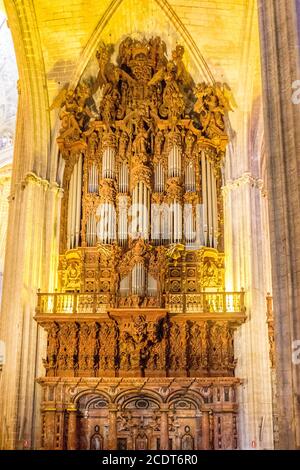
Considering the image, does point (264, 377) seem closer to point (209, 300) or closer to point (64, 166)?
point (209, 300)

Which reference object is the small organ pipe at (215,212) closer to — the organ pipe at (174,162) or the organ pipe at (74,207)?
the organ pipe at (174,162)

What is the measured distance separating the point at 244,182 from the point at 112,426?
7.31 m

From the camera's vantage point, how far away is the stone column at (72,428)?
16391 millimetres

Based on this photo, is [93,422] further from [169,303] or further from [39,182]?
[39,182]

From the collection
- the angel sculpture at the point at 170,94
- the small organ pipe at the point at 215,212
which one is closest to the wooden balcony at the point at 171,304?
the small organ pipe at the point at 215,212

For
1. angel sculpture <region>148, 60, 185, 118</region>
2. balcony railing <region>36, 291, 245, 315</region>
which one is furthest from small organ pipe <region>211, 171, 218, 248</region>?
angel sculpture <region>148, 60, 185, 118</region>

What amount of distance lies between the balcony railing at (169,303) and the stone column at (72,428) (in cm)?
240

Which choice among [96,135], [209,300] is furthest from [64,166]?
[209,300]

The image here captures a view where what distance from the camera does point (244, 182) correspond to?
60.0ft

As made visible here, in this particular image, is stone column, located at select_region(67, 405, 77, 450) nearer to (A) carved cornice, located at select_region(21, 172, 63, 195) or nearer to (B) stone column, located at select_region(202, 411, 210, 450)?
(B) stone column, located at select_region(202, 411, 210, 450)

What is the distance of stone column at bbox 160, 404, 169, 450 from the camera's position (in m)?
16.4

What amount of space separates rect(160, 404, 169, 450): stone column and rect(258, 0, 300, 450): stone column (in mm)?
6677

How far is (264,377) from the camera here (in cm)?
1658

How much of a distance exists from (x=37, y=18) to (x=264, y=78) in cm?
955
